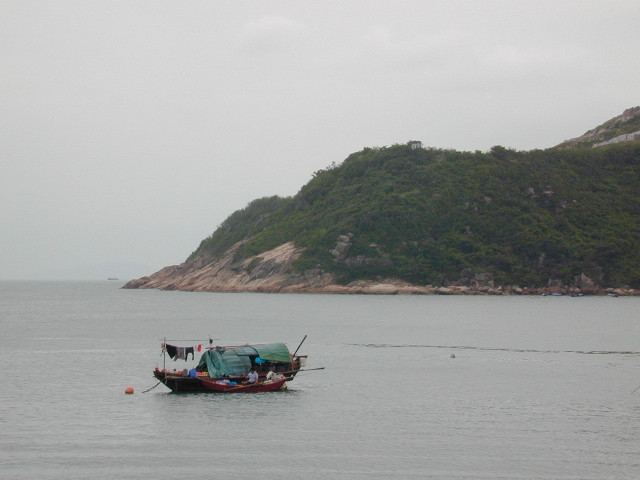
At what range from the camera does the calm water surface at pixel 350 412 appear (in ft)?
114

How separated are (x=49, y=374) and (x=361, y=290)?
133m

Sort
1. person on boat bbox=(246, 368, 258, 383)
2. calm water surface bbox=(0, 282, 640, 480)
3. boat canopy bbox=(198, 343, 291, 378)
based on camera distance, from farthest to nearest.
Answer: boat canopy bbox=(198, 343, 291, 378)
person on boat bbox=(246, 368, 258, 383)
calm water surface bbox=(0, 282, 640, 480)

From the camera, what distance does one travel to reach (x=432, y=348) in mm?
82375

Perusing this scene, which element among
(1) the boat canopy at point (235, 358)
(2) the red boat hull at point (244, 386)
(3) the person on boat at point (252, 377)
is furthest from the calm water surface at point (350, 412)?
(1) the boat canopy at point (235, 358)

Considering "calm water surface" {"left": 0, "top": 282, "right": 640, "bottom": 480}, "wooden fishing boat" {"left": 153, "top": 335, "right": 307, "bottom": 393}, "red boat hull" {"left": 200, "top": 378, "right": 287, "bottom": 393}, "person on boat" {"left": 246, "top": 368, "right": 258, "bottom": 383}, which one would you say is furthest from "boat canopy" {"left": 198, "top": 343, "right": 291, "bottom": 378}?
"calm water surface" {"left": 0, "top": 282, "right": 640, "bottom": 480}

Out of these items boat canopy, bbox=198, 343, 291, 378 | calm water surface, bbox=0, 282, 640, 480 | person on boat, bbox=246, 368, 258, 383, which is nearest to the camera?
calm water surface, bbox=0, 282, 640, 480

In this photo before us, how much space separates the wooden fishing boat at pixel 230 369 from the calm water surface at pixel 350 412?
112cm

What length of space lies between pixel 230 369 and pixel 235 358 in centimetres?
96

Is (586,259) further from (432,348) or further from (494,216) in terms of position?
(432,348)

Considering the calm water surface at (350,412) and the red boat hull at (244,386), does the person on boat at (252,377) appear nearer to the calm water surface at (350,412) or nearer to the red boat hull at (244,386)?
the red boat hull at (244,386)

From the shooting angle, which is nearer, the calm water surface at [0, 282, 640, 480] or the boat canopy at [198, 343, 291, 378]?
the calm water surface at [0, 282, 640, 480]

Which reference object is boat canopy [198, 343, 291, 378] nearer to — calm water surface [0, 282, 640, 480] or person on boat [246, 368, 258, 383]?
person on boat [246, 368, 258, 383]

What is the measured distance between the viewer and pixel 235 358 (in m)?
53.5

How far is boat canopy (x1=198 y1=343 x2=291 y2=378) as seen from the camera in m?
52.8
